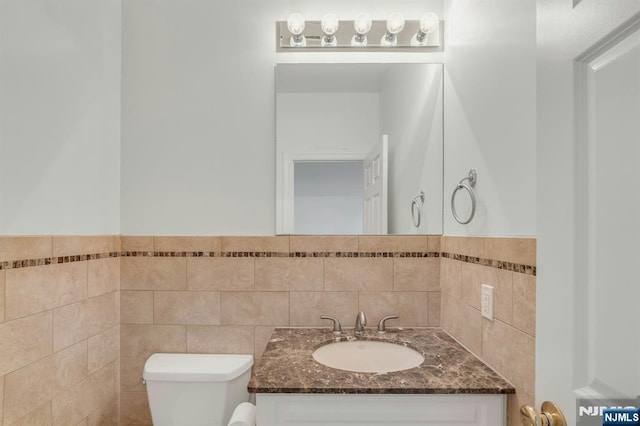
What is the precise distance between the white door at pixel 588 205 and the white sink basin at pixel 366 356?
0.81 m

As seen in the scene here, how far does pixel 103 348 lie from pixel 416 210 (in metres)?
1.47

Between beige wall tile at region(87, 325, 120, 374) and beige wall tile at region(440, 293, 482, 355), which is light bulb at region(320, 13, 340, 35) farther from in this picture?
beige wall tile at region(87, 325, 120, 374)

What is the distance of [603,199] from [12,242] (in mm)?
1498

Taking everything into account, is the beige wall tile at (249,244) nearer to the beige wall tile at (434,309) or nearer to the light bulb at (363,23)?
the beige wall tile at (434,309)

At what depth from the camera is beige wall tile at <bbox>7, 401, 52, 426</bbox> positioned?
1265mm

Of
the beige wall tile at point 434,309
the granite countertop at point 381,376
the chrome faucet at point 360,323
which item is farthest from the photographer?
the beige wall tile at point 434,309

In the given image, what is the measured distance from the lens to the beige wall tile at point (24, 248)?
1198 mm

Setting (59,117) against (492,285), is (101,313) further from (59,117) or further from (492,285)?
(492,285)

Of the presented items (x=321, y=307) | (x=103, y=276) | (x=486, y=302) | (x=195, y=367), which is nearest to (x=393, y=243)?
(x=321, y=307)

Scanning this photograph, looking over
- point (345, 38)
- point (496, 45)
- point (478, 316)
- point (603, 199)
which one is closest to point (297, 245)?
point (478, 316)

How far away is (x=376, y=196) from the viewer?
5.92ft

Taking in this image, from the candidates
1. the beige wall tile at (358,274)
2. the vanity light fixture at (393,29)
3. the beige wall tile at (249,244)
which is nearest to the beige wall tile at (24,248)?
the beige wall tile at (249,244)

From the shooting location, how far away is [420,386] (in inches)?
46.5

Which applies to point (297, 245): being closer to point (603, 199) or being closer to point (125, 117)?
point (125, 117)
